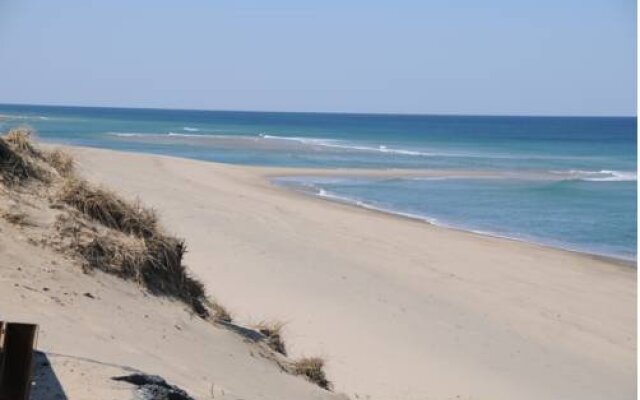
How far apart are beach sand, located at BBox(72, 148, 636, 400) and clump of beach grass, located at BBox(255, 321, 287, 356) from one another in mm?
452

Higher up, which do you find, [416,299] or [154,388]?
[154,388]

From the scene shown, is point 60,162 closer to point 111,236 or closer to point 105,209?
point 105,209

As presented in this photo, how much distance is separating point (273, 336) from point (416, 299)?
431cm

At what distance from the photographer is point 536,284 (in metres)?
15.3

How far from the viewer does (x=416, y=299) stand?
12406mm

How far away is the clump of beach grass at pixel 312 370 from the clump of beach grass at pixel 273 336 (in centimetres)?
40

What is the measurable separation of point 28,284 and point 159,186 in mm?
14347

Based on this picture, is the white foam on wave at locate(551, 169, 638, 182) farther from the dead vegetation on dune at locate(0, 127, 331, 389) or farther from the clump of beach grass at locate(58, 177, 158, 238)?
the clump of beach grass at locate(58, 177, 158, 238)

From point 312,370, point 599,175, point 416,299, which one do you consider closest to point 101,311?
point 312,370

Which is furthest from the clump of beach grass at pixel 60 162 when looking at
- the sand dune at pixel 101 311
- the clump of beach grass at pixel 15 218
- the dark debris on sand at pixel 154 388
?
the dark debris on sand at pixel 154 388

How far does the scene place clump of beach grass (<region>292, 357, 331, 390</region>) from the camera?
25.2ft

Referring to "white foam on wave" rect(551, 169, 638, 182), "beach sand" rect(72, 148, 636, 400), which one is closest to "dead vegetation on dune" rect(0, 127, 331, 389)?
"beach sand" rect(72, 148, 636, 400)

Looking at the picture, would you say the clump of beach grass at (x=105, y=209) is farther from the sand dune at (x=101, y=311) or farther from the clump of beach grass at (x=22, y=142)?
the clump of beach grass at (x=22, y=142)

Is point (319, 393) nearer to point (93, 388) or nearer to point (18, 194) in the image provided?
point (93, 388)
